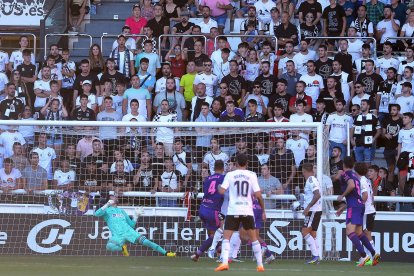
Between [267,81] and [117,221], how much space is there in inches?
213

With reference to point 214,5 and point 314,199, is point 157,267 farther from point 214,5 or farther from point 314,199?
point 214,5

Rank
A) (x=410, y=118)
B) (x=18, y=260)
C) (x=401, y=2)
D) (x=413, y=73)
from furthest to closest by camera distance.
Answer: (x=401, y=2) → (x=413, y=73) → (x=410, y=118) → (x=18, y=260)

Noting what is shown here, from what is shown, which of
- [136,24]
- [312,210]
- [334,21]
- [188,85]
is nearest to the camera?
[312,210]

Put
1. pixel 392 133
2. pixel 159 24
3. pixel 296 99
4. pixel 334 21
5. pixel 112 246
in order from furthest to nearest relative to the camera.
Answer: pixel 159 24 < pixel 334 21 < pixel 296 99 < pixel 392 133 < pixel 112 246

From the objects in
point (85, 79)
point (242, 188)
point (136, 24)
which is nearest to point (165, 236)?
point (242, 188)

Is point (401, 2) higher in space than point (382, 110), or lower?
higher

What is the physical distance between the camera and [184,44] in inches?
950

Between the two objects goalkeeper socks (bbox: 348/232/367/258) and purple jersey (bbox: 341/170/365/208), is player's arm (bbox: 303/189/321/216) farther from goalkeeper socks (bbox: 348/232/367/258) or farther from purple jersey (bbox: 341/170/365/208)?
goalkeeper socks (bbox: 348/232/367/258)

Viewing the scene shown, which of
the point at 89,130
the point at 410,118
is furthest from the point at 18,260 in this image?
the point at 410,118

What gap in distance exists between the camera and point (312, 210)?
18.5m

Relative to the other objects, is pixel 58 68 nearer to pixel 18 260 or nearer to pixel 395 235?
pixel 18 260

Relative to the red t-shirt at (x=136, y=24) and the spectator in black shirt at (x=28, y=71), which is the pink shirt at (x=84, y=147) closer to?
the spectator in black shirt at (x=28, y=71)

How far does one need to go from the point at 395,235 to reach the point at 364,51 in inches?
187

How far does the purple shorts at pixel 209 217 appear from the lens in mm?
18219
